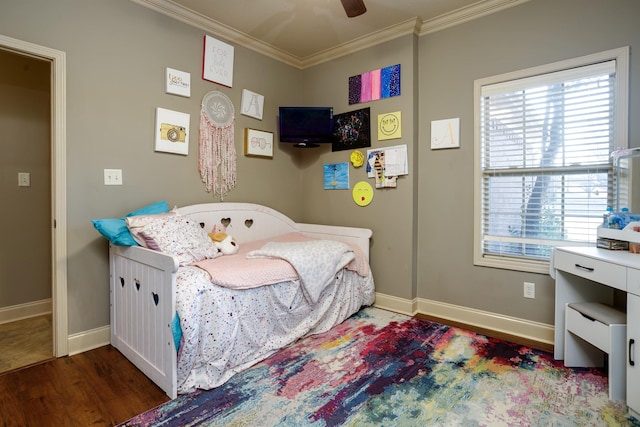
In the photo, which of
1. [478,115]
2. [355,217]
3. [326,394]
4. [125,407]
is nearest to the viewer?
[125,407]

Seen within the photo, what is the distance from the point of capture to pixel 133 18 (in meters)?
2.32

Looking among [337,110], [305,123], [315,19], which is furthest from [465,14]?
[305,123]

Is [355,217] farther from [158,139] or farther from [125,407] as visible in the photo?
[125,407]

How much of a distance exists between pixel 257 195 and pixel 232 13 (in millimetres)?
1538

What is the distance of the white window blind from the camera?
6.98 feet

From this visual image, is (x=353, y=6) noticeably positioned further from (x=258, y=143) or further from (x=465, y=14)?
(x=258, y=143)

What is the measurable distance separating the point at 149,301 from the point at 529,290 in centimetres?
253

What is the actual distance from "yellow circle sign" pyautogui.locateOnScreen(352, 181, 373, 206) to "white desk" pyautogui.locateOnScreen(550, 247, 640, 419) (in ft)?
4.94

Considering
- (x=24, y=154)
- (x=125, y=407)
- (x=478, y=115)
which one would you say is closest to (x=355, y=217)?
(x=478, y=115)

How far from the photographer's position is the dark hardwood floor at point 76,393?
1.50 m

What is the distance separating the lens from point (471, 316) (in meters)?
2.63

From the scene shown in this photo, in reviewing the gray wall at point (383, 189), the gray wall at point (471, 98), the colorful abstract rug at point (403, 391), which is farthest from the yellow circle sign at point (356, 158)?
the colorful abstract rug at point (403, 391)

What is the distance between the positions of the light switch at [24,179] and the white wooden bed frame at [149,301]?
1.24 metres

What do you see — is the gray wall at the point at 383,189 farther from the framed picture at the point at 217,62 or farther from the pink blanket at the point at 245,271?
the pink blanket at the point at 245,271
